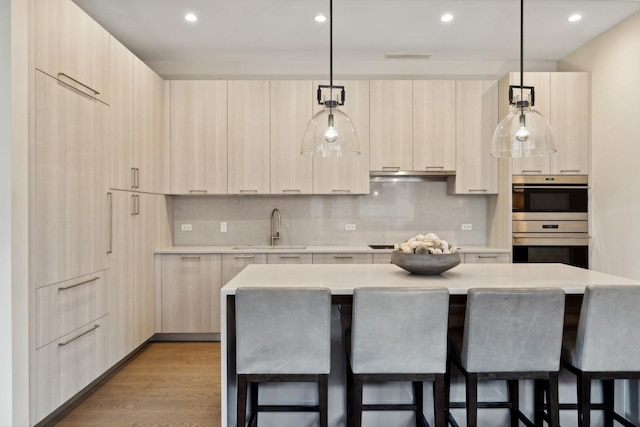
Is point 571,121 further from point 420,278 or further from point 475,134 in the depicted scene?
point 420,278

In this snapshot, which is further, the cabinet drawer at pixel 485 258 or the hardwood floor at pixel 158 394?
the cabinet drawer at pixel 485 258

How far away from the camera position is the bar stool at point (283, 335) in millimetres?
1883

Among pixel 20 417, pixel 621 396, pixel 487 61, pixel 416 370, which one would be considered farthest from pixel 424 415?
pixel 487 61

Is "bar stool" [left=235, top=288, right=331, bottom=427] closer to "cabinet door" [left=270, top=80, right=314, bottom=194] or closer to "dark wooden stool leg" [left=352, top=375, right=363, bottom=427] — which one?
"dark wooden stool leg" [left=352, top=375, right=363, bottom=427]

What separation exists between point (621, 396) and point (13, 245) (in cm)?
344

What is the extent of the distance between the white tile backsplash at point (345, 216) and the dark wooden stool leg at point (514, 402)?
8.05ft

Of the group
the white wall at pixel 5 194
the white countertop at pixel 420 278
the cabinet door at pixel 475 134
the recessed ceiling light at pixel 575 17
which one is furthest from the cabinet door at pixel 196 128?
the recessed ceiling light at pixel 575 17

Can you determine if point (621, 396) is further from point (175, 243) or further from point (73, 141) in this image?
point (175, 243)

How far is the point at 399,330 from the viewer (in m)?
1.89

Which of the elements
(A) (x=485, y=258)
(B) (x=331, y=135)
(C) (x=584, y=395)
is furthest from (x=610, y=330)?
(A) (x=485, y=258)

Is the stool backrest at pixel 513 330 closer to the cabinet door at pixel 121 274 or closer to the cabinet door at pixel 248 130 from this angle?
the cabinet door at pixel 121 274

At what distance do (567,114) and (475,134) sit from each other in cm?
84

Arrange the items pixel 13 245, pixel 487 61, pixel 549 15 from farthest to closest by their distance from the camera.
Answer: pixel 487 61
pixel 549 15
pixel 13 245

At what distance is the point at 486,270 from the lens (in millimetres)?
2686
